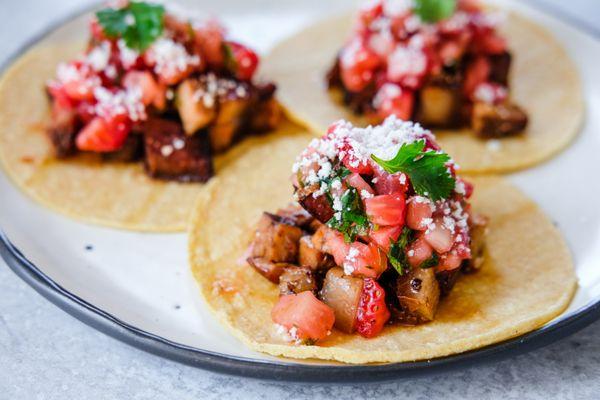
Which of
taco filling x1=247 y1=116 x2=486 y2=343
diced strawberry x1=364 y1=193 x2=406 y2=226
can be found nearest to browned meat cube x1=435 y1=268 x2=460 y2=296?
taco filling x1=247 y1=116 x2=486 y2=343

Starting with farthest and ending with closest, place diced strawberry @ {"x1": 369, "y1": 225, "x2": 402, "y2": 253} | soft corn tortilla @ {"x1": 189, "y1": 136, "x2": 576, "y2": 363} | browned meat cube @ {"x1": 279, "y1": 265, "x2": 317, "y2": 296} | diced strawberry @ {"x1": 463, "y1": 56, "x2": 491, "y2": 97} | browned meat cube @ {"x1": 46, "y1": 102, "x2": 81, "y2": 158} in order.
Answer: diced strawberry @ {"x1": 463, "y1": 56, "x2": 491, "y2": 97} → browned meat cube @ {"x1": 46, "y1": 102, "x2": 81, "y2": 158} → browned meat cube @ {"x1": 279, "y1": 265, "x2": 317, "y2": 296} → diced strawberry @ {"x1": 369, "y1": 225, "x2": 402, "y2": 253} → soft corn tortilla @ {"x1": 189, "y1": 136, "x2": 576, "y2": 363}

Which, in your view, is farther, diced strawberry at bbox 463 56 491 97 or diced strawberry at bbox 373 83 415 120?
diced strawberry at bbox 463 56 491 97

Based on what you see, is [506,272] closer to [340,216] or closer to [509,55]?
[340,216]

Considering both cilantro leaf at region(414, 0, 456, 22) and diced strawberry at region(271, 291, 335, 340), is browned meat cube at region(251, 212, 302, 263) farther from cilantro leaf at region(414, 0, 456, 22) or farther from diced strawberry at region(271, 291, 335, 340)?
cilantro leaf at region(414, 0, 456, 22)

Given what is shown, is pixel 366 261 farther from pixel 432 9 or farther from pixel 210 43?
pixel 432 9

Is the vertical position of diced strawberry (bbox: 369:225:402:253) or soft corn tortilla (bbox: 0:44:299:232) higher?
diced strawberry (bbox: 369:225:402:253)

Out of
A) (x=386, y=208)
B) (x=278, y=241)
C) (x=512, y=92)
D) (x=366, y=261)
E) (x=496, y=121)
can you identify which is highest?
(x=386, y=208)

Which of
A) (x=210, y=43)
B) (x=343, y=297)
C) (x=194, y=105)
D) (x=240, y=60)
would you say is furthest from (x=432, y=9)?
(x=343, y=297)
